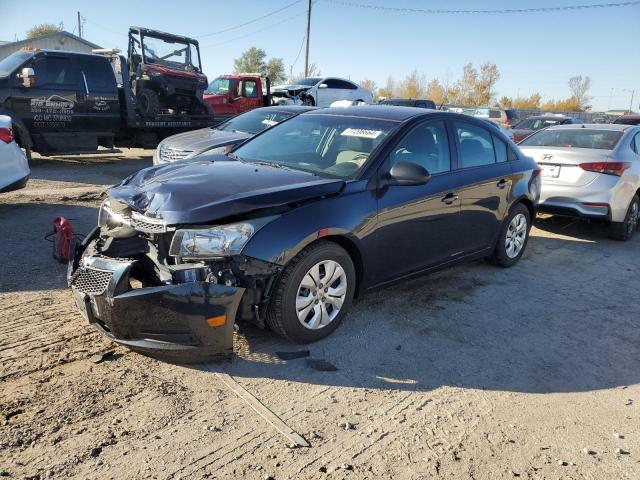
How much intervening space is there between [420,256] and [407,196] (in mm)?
576

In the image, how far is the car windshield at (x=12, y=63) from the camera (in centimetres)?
1027

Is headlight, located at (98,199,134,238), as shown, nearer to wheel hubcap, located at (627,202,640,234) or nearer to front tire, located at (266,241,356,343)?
front tire, located at (266,241,356,343)

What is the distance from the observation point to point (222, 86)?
1720cm

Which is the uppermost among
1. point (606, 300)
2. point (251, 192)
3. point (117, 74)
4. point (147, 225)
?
point (117, 74)

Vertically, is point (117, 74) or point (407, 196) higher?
point (117, 74)

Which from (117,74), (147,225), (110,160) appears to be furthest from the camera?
(110,160)

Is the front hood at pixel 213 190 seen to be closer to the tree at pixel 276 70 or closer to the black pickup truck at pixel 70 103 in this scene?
the black pickup truck at pixel 70 103

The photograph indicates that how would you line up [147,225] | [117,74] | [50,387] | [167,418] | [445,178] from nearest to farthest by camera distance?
[167,418] → [50,387] → [147,225] → [445,178] → [117,74]

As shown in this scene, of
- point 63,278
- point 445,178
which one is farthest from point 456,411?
point 63,278

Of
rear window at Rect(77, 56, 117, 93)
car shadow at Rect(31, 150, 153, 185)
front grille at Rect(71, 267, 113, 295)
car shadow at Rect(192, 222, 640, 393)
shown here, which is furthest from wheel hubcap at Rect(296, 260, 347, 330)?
rear window at Rect(77, 56, 117, 93)

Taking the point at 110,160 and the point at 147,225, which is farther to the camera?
the point at 110,160

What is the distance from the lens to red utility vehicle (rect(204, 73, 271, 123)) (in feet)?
55.0

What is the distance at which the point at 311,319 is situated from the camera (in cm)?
368

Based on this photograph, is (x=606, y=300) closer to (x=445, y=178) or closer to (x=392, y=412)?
(x=445, y=178)
